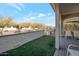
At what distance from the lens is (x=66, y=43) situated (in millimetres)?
4199

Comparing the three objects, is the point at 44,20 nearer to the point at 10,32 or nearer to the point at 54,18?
→ the point at 54,18

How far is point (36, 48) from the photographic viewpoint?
3.78 m

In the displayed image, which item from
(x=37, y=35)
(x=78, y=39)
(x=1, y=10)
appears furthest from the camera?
(x=78, y=39)

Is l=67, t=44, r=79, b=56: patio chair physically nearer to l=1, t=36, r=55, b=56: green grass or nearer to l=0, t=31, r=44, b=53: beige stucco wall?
l=1, t=36, r=55, b=56: green grass

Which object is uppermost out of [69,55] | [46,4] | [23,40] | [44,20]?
[46,4]

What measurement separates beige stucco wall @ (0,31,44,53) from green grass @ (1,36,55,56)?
0.08m

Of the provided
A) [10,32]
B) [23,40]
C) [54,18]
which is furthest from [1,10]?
[54,18]

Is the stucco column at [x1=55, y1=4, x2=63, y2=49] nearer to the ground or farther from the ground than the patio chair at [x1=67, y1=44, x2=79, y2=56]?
farther from the ground

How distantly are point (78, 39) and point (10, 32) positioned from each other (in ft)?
4.56

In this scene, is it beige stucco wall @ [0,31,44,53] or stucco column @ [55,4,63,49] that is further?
stucco column @ [55,4,63,49]

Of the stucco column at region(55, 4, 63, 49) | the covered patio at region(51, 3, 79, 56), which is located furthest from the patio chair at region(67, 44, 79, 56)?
the stucco column at region(55, 4, 63, 49)

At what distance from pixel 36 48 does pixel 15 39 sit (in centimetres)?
41

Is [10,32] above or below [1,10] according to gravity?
below

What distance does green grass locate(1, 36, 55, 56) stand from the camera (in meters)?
3.72
